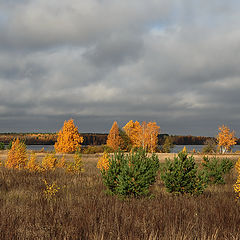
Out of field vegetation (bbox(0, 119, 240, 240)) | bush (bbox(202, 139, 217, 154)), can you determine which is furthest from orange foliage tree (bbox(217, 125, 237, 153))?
field vegetation (bbox(0, 119, 240, 240))

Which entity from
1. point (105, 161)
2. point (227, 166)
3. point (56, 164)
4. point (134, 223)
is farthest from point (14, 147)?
point (227, 166)

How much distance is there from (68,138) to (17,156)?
3456 cm

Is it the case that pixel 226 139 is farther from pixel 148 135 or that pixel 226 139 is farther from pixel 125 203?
pixel 125 203

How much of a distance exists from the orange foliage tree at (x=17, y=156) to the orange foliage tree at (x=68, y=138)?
33.5 meters

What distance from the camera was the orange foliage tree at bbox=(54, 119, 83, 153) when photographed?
4990 centimetres

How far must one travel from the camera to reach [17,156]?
632 inches

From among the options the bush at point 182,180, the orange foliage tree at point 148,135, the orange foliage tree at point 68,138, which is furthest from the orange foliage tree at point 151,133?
the bush at point 182,180

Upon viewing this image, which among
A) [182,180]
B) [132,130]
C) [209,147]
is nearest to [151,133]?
[132,130]

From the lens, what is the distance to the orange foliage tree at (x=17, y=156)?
52.5 feet

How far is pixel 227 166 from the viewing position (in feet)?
55.7

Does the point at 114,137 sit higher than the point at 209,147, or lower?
higher

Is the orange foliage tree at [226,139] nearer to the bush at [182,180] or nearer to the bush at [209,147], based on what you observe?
the bush at [209,147]

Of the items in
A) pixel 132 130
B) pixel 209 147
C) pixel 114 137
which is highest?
pixel 132 130

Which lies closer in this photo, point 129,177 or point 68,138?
point 129,177
